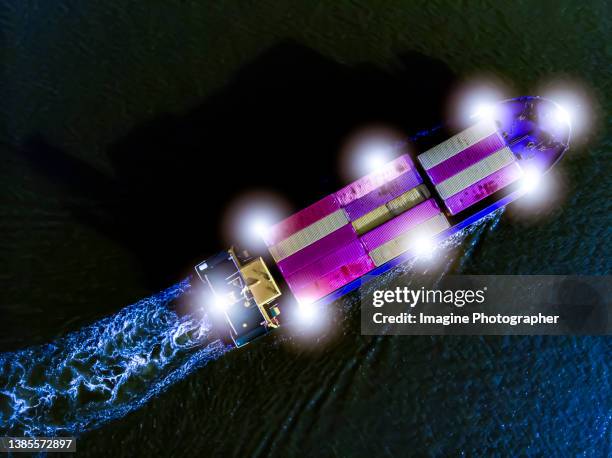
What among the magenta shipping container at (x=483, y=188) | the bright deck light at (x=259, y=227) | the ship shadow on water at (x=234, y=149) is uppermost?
the ship shadow on water at (x=234, y=149)

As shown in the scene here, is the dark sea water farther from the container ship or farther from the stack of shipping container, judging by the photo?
the stack of shipping container

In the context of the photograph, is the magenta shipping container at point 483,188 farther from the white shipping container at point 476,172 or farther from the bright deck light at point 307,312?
the bright deck light at point 307,312

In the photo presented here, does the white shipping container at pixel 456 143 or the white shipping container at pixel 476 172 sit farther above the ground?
the white shipping container at pixel 456 143

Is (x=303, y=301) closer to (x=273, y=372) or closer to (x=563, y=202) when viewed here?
(x=273, y=372)

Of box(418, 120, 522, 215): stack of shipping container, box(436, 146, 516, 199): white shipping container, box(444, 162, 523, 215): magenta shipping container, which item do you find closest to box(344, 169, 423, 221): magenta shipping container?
box(418, 120, 522, 215): stack of shipping container

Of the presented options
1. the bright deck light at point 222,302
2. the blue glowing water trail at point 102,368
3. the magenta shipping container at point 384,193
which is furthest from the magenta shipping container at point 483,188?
the blue glowing water trail at point 102,368

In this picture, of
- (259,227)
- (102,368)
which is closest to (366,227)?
(259,227)
